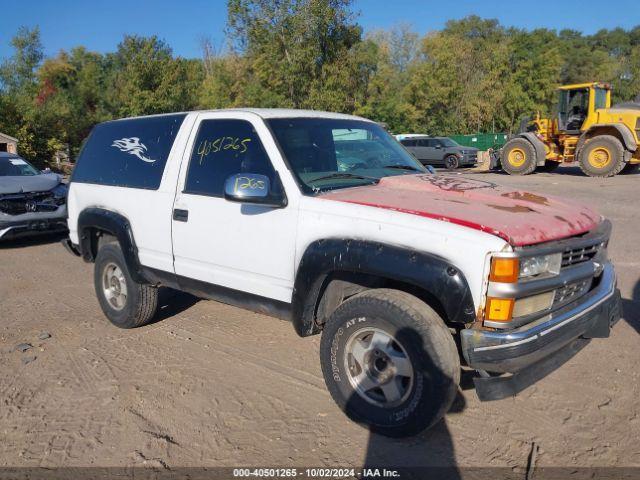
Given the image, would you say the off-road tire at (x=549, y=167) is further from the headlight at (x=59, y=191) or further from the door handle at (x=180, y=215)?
the door handle at (x=180, y=215)

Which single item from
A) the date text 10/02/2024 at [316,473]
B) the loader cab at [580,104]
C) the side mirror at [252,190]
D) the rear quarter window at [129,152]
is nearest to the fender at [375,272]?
the side mirror at [252,190]

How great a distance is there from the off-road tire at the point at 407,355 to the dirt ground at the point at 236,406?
0.16 m

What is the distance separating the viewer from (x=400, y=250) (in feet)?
9.97

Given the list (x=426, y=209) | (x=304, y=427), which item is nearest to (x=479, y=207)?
(x=426, y=209)

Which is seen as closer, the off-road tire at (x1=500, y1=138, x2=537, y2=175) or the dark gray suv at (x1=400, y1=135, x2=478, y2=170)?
the off-road tire at (x1=500, y1=138, x2=537, y2=175)

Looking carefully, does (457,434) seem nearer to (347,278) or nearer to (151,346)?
(347,278)

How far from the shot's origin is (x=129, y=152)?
194 inches

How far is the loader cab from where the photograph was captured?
18422 mm

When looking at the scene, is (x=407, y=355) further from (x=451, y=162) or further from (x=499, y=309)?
(x=451, y=162)

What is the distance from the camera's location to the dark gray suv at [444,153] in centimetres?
2595

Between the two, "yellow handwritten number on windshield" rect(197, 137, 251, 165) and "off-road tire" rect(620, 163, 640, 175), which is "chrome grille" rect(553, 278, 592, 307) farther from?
"off-road tire" rect(620, 163, 640, 175)

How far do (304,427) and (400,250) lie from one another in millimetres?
1298

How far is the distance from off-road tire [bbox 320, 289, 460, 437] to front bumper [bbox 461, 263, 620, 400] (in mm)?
152

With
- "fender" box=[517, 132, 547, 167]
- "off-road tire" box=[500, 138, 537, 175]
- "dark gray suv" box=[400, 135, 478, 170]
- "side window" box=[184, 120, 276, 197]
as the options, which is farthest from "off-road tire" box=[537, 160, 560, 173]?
Result: "side window" box=[184, 120, 276, 197]
